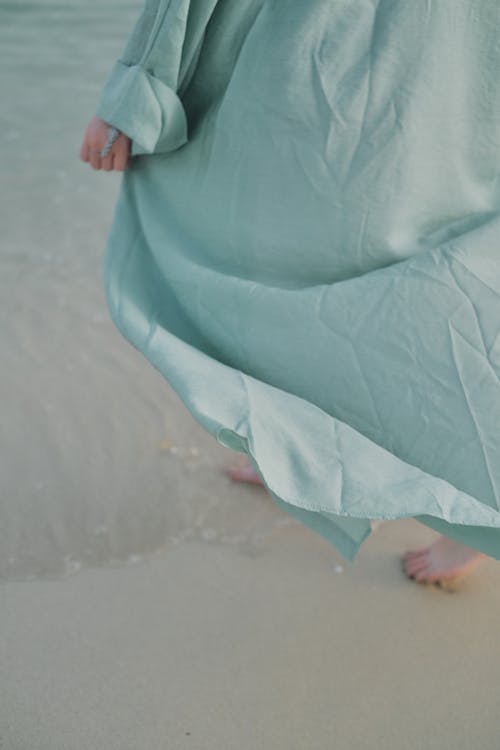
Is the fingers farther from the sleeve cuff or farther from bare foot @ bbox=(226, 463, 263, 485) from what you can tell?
bare foot @ bbox=(226, 463, 263, 485)

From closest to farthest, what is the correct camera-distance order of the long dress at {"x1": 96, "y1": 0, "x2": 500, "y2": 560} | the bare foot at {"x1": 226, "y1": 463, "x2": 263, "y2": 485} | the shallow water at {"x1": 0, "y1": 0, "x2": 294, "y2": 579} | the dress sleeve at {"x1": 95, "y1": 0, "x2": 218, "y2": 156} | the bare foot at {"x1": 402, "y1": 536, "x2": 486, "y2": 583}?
the long dress at {"x1": 96, "y1": 0, "x2": 500, "y2": 560}, the dress sleeve at {"x1": 95, "y1": 0, "x2": 218, "y2": 156}, the bare foot at {"x1": 402, "y1": 536, "x2": 486, "y2": 583}, the shallow water at {"x1": 0, "y1": 0, "x2": 294, "y2": 579}, the bare foot at {"x1": 226, "y1": 463, "x2": 263, "y2": 485}

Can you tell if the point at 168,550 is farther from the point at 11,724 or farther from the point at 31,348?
the point at 31,348

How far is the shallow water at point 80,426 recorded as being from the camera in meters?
1.76

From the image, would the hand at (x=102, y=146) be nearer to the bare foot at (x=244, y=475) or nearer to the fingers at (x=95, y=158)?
the fingers at (x=95, y=158)

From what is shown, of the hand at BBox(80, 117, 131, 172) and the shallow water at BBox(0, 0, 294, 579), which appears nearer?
the hand at BBox(80, 117, 131, 172)

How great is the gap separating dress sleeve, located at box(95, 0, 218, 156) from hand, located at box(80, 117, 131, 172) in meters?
A: 0.03

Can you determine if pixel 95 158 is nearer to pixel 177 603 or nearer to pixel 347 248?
pixel 347 248

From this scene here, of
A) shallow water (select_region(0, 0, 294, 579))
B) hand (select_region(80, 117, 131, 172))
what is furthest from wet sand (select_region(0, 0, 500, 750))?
hand (select_region(80, 117, 131, 172))

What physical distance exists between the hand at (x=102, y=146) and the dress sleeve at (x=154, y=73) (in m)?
0.03

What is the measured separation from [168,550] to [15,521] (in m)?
0.30

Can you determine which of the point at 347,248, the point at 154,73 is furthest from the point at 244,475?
the point at 154,73

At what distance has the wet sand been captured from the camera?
4.65 feet

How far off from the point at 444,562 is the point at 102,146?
932mm

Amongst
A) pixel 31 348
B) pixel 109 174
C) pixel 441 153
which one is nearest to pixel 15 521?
pixel 31 348
